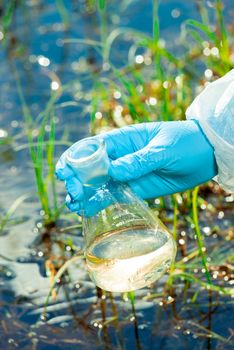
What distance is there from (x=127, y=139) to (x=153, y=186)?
0.18 m

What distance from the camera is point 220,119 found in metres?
2.80

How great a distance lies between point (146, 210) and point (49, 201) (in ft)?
5.14

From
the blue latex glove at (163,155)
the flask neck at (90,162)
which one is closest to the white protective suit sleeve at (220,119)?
the blue latex glove at (163,155)

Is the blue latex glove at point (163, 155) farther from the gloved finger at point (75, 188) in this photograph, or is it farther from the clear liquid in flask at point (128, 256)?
the clear liquid in flask at point (128, 256)

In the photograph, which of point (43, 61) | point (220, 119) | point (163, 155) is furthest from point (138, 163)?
point (43, 61)

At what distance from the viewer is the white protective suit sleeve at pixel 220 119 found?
2.79 meters

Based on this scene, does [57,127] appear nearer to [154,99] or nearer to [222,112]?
[154,99]

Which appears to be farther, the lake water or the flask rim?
the lake water

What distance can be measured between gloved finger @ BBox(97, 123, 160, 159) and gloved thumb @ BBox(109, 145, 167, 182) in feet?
0.25

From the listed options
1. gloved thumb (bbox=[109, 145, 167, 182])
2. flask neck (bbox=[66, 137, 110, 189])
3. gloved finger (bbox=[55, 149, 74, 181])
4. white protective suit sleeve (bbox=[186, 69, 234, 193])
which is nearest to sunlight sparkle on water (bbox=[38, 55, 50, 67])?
white protective suit sleeve (bbox=[186, 69, 234, 193])

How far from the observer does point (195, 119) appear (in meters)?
2.91

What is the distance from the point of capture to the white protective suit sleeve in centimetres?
279

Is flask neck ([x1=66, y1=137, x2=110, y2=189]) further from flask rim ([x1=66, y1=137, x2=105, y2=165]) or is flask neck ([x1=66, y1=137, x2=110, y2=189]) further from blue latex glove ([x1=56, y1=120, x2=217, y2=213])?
blue latex glove ([x1=56, y1=120, x2=217, y2=213])

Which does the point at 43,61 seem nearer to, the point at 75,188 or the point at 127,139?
the point at 127,139
